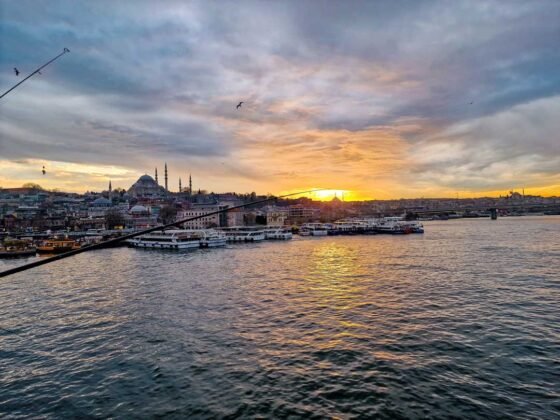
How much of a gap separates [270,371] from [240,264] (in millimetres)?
27159

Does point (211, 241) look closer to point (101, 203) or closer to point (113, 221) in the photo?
point (113, 221)

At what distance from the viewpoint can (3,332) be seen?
55.0ft

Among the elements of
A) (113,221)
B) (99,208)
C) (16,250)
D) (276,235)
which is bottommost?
(276,235)

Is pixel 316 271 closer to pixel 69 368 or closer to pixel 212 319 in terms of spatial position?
pixel 212 319

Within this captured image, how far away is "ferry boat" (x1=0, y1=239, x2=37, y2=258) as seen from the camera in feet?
169

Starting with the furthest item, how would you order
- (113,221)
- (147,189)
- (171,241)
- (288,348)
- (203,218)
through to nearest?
(147,189)
(203,218)
(113,221)
(171,241)
(288,348)

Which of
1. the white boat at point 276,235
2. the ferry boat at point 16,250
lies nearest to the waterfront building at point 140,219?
the white boat at point 276,235

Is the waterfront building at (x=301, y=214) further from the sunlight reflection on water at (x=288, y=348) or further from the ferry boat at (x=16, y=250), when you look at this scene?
the sunlight reflection on water at (x=288, y=348)

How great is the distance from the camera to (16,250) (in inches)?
2101

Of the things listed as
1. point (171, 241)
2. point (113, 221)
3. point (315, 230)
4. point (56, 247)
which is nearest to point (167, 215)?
point (113, 221)

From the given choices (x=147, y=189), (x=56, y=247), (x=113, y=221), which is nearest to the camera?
(x=56, y=247)

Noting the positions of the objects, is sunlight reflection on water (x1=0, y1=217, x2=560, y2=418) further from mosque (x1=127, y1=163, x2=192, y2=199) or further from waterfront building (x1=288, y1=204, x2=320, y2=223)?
mosque (x1=127, y1=163, x2=192, y2=199)

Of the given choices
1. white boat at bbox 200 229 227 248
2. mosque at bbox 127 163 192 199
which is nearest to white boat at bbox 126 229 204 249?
white boat at bbox 200 229 227 248

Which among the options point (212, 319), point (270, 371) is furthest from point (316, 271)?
point (270, 371)
